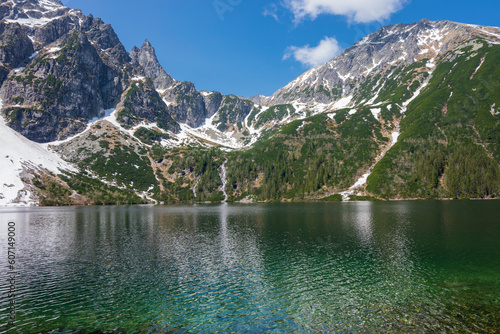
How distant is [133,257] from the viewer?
48688 mm

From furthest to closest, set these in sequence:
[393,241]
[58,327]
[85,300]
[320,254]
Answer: [393,241], [320,254], [85,300], [58,327]

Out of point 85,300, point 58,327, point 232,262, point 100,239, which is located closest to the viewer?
point 58,327

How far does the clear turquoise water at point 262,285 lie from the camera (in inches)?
952

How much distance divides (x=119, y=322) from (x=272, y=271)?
69.7ft

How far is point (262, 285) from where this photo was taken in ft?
111

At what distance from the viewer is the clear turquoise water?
24172 millimetres

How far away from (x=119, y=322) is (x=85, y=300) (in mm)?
8196

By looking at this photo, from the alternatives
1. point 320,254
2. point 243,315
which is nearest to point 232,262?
point 320,254

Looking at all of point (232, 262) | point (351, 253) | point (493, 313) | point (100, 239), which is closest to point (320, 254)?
point (351, 253)

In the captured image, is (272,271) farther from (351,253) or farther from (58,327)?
(58,327)

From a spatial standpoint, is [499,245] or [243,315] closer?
[243,315]

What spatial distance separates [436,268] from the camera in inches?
1516

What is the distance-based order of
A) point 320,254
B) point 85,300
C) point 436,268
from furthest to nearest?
point 320,254 < point 436,268 < point 85,300

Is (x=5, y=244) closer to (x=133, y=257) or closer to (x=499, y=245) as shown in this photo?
(x=133, y=257)
